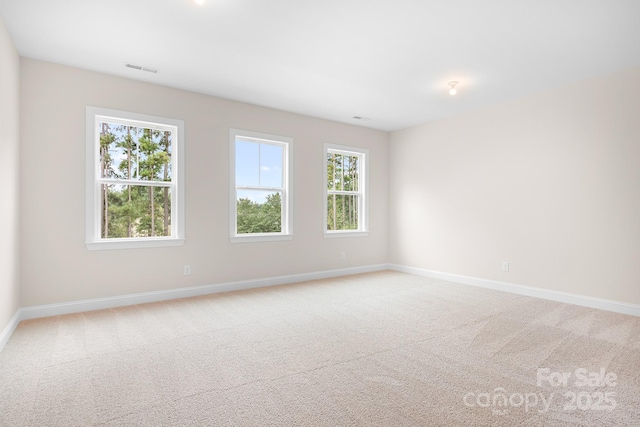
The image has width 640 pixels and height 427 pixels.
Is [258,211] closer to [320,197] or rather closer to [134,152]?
[320,197]

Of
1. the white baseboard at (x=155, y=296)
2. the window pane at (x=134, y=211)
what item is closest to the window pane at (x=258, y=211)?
the white baseboard at (x=155, y=296)

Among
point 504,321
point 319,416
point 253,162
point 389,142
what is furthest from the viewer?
point 389,142

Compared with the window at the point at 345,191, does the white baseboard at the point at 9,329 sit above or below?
below

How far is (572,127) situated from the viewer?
4.19m

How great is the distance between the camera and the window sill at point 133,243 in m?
3.86

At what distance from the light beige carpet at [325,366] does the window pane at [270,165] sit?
2.02 metres

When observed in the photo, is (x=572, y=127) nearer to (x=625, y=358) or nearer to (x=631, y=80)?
(x=631, y=80)

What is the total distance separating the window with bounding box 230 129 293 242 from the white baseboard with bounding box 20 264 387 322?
25.8 inches

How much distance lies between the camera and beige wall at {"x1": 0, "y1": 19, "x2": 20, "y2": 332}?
2.85m

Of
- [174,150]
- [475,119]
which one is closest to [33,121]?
[174,150]

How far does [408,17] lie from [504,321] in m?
3.09

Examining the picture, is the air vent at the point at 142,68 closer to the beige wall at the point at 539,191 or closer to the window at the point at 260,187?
the window at the point at 260,187

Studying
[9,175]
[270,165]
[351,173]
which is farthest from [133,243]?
[351,173]

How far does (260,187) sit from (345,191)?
1738 millimetres
